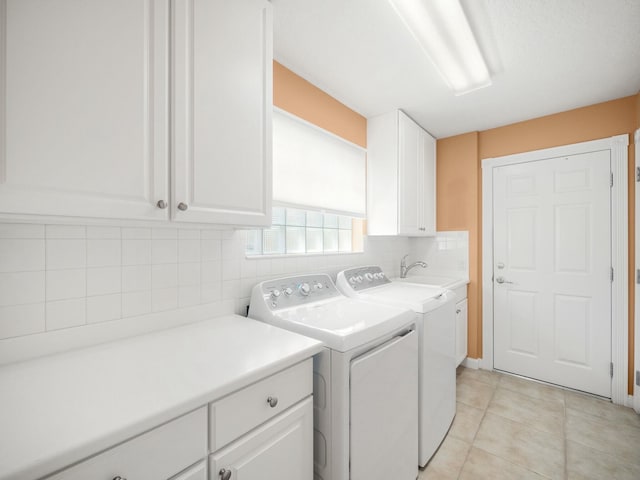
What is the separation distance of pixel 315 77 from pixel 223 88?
3.45 ft

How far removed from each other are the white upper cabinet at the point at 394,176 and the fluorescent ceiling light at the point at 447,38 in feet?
1.87

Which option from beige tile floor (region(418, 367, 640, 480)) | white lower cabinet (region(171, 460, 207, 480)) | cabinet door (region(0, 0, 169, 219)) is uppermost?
cabinet door (region(0, 0, 169, 219))

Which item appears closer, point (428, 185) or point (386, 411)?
point (386, 411)

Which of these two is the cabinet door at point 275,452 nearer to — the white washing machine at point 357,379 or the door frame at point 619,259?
the white washing machine at point 357,379

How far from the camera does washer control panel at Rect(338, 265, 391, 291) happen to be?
6.76 feet

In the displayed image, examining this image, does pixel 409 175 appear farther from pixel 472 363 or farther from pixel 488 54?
pixel 472 363

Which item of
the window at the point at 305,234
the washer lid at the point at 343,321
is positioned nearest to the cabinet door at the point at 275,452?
the washer lid at the point at 343,321

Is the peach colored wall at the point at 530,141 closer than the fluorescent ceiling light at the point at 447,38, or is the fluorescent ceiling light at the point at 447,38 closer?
the fluorescent ceiling light at the point at 447,38

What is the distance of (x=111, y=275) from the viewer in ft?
3.76

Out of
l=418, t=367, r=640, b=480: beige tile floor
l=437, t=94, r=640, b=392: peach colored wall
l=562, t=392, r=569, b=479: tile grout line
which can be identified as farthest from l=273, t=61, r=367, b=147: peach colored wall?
l=562, t=392, r=569, b=479: tile grout line

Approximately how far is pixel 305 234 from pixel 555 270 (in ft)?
7.52

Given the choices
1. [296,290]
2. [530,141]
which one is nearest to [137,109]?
[296,290]

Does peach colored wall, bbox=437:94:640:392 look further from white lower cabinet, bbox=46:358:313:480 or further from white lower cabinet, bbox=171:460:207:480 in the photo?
white lower cabinet, bbox=171:460:207:480

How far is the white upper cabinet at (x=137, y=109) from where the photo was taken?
73 centimetres
